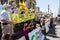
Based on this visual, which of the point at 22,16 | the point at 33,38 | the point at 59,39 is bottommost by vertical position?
the point at 59,39

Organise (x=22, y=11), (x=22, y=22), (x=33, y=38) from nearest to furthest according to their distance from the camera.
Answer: (x=33, y=38) → (x=22, y=22) → (x=22, y=11)

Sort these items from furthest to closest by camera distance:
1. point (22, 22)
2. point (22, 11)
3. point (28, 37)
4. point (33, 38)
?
point (22, 11) < point (22, 22) < point (33, 38) < point (28, 37)

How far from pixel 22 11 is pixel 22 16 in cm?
70

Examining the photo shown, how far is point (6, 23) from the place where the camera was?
8.28 metres

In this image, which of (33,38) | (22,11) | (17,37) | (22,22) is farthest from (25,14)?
(17,37)

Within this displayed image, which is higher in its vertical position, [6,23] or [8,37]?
[6,23]

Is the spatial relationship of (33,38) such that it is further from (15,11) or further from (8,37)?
(8,37)

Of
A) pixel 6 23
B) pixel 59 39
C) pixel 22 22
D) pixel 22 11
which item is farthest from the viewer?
pixel 59 39

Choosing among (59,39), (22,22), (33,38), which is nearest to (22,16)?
(22,22)

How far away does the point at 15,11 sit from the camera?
11.2 meters

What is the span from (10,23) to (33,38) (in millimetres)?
2604

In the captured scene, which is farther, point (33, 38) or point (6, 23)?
point (33, 38)

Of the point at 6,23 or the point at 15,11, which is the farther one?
the point at 15,11

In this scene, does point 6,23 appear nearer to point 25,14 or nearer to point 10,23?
point 10,23
